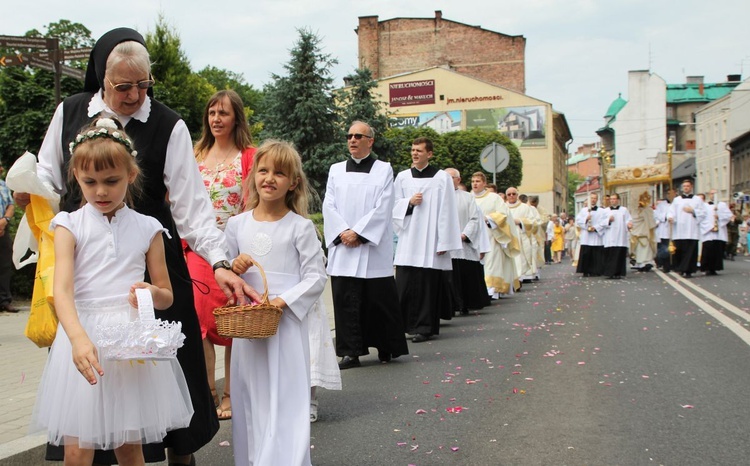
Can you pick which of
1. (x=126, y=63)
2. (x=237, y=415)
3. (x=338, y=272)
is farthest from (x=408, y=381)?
(x=126, y=63)

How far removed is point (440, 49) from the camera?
229 feet

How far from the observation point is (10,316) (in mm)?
12039

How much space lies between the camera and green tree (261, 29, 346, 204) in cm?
3112

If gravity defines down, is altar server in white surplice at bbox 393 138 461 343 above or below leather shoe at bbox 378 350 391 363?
above

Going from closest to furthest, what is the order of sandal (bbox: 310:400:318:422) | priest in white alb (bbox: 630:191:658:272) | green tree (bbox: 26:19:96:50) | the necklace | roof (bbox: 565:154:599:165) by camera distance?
1. sandal (bbox: 310:400:318:422)
2. the necklace
3. priest in white alb (bbox: 630:191:658:272)
4. green tree (bbox: 26:19:96:50)
5. roof (bbox: 565:154:599:165)

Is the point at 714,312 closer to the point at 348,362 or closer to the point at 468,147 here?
the point at 348,362

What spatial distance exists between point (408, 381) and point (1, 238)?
7.55 meters

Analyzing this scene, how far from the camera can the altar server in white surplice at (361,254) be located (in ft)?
26.9

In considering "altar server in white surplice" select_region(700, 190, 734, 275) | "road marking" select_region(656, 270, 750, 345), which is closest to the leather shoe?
"road marking" select_region(656, 270, 750, 345)

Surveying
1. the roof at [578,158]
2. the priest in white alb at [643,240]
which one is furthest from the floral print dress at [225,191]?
the roof at [578,158]

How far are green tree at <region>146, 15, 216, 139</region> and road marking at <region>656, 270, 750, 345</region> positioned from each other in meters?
18.5

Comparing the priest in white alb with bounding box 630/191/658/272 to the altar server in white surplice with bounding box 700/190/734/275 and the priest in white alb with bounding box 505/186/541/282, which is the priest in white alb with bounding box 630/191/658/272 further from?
the priest in white alb with bounding box 505/186/541/282

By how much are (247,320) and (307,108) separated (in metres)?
27.5

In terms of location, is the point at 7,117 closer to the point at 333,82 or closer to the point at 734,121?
the point at 333,82
